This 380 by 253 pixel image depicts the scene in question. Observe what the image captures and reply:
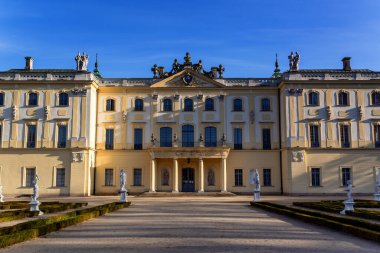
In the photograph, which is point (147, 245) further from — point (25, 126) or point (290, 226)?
point (25, 126)

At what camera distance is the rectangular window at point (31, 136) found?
38219 mm

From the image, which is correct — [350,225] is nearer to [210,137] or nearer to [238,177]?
[238,177]

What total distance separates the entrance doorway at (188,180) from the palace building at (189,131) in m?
0.09

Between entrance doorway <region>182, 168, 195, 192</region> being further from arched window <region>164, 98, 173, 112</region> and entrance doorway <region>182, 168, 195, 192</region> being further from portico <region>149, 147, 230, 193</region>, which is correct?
arched window <region>164, 98, 173, 112</region>

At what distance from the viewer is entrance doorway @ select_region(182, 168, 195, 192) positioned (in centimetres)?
3972

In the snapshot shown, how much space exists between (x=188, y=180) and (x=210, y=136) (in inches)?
176

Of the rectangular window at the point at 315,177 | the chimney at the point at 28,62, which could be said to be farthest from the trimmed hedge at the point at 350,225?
the chimney at the point at 28,62

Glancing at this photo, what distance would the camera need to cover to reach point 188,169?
4000cm

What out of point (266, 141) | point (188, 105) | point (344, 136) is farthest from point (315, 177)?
point (188, 105)

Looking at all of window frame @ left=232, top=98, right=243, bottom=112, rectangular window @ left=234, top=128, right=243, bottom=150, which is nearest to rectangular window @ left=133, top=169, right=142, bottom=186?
rectangular window @ left=234, top=128, right=243, bottom=150

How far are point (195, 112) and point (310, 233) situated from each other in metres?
28.0

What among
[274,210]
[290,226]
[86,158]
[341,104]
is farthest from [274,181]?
[290,226]

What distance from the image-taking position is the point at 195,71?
4019cm

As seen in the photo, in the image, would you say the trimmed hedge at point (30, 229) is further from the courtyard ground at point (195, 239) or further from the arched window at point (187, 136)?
the arched window at point (187, 136)
